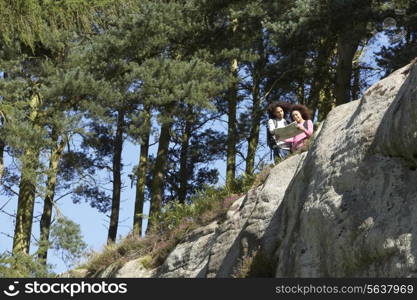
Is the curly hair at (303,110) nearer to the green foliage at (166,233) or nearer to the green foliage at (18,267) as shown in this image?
the green foliage at (166,233)

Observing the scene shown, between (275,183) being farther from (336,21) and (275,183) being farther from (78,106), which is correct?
(78,106)

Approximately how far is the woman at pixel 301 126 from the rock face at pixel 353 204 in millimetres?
2350

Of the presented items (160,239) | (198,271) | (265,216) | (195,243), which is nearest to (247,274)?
(265,216)

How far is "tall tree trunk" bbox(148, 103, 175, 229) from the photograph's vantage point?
71.5 ft

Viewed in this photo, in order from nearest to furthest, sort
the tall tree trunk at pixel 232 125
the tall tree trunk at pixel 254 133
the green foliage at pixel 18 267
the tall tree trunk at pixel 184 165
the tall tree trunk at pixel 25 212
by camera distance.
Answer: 1. the green foliage at pixel 18 267
2. the tall tree trunk at pixel 25 212
3. the tall tree trunk at pixel 254 133
4. the tall tree trunk at pixel 232 125
5. the tall tree trunk at pixel 184 165

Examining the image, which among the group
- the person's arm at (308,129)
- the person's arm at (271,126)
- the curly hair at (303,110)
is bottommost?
the person's arm at (308,129)

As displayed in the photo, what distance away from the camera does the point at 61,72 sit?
19.9m

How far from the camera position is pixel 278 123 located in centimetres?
1182

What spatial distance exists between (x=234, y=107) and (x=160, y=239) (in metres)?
11.1

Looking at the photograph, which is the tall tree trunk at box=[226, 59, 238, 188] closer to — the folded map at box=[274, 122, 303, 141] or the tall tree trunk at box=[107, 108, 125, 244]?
the tall tree trunk at box=[107, 108, 125, 244]

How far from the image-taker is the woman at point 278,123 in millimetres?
11453

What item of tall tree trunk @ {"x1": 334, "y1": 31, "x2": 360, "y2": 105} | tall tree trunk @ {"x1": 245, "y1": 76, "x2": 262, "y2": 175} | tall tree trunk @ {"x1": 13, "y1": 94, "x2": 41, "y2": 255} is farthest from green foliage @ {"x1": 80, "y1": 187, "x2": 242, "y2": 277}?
tall tree trunk @ {"x1": 245, "y1": 76, "x2": 262, "y2": 175}

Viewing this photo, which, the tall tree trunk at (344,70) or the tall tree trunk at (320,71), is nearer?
the tall tree trunk at (344,70)

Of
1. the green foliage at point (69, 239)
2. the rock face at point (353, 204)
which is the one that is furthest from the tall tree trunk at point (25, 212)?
the rock face at point (353, 204)
